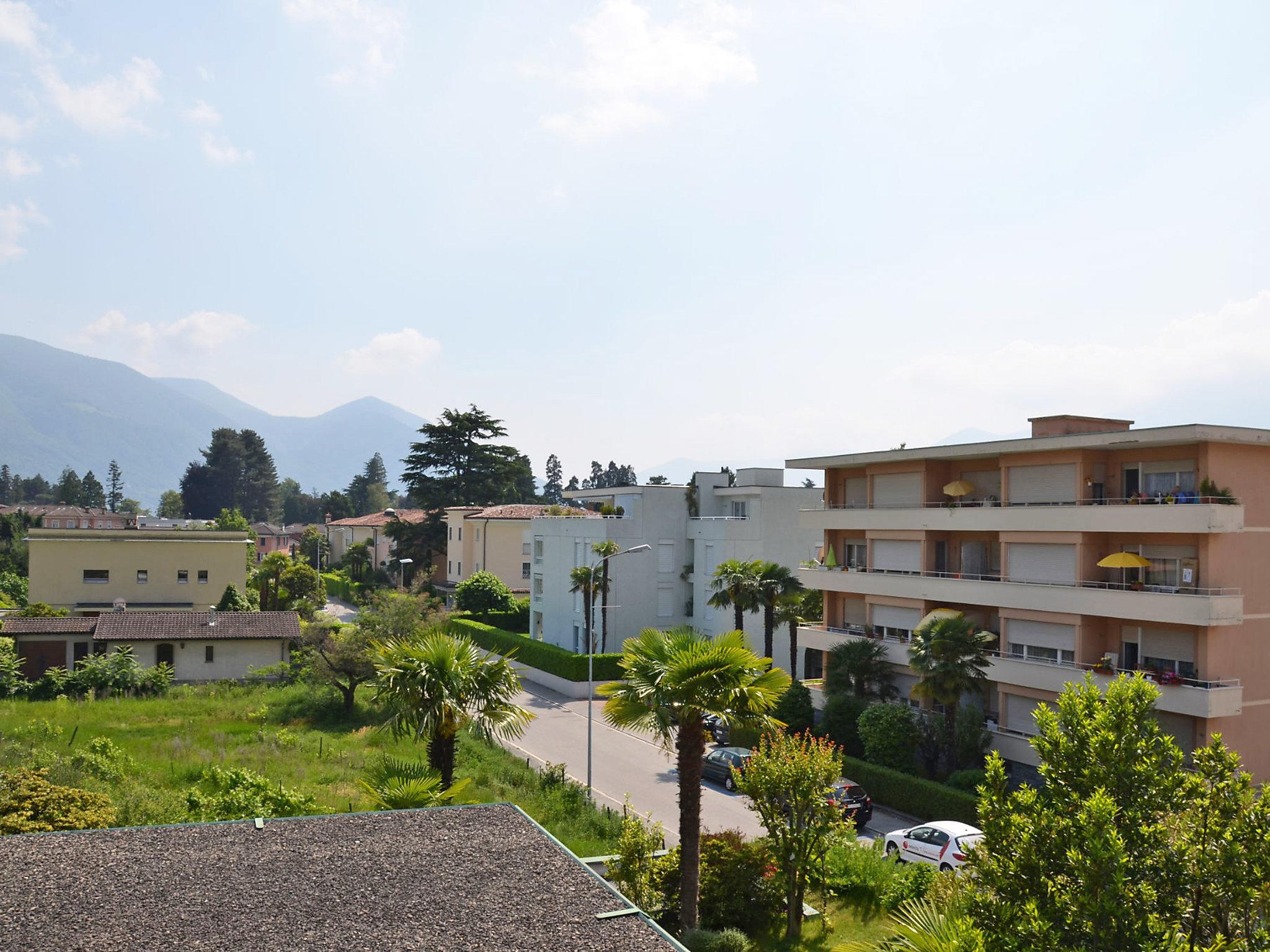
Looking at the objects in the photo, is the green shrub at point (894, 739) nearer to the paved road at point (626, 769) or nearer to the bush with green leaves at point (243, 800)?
the paved road at point (626, 769)

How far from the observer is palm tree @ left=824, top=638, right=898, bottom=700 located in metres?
34.9

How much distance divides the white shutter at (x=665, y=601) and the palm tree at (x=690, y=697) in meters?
35.0

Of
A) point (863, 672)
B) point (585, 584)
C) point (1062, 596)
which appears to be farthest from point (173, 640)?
point (1062, 596)

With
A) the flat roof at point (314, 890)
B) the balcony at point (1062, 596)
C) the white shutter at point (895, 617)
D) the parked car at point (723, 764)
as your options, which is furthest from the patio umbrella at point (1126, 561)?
the flat roof at point (314, 890)

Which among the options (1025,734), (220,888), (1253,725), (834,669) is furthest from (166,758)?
(1253,725)

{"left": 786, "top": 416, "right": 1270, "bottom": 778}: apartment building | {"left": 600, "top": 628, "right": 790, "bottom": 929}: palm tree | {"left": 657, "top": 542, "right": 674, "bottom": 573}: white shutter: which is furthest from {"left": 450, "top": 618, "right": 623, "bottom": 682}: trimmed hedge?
{"left": 600, "top": 628, "right": 790, "bottom": 929}: palm tree

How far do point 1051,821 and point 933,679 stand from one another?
1911 centimetres

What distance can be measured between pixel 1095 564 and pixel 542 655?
30.0 meters

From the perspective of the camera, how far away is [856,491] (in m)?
39.5

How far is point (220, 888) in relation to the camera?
12570mm

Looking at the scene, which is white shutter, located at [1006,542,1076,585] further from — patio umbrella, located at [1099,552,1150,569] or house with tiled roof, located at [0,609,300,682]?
house with tiled roof, located at [0,609,300,682]

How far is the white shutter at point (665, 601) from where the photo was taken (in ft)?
177

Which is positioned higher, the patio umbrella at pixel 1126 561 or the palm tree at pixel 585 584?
the patio umbrella at pixel 1126 561

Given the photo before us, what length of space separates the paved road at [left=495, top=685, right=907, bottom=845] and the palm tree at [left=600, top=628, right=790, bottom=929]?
4.89 metres
